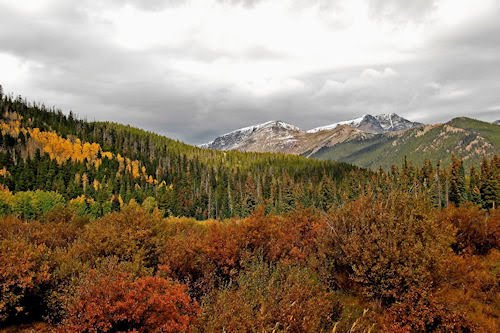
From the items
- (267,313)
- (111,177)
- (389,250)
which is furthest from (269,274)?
(111,177)

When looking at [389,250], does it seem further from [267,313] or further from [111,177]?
[111,177]

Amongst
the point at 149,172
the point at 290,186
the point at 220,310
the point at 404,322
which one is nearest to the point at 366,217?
the point at 404,322

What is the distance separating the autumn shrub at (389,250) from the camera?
19.5 m

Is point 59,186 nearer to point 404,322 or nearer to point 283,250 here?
point 283,250

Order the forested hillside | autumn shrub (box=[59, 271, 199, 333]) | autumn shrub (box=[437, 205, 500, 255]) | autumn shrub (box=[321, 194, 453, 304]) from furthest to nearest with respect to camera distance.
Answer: autumn shrub (box=[437, 205, 500, 255]), autumn shrub (box=[321, 194, 453, 304]), the forested hillside, autumn shrub (box=[59, 271, 199, 333])

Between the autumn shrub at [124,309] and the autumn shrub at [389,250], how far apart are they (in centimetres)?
1085

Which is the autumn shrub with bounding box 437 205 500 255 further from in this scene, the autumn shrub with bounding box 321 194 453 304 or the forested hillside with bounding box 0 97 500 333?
the autumn shrub with bounding box 321 194 453 304

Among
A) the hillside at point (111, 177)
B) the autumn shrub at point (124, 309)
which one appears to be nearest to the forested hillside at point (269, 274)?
the autumn shrub at point (124, 309)

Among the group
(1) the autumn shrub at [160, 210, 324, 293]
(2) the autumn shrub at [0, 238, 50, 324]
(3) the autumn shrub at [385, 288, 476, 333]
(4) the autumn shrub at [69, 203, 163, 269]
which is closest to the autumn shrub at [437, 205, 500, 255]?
(1) the autumn shrub at [160, 210, 324, 293]

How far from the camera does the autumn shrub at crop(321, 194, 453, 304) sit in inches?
769

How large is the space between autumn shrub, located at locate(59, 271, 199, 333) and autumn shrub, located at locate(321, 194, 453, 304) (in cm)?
1085

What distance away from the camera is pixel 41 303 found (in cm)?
2378

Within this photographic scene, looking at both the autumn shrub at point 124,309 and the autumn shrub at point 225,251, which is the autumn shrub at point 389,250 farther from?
the autumn shrub at point 124,309

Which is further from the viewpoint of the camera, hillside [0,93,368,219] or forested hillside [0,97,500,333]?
hillside [0,93,368,219]
